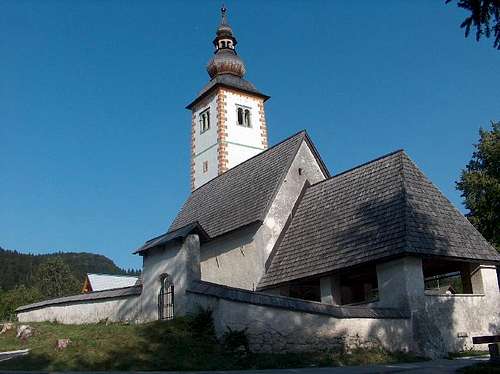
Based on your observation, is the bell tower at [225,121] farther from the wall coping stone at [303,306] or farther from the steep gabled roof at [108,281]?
the wall coping stone at [303,306]

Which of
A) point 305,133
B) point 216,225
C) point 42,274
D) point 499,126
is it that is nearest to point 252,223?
point 216,225

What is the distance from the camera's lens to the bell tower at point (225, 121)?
35031 mm

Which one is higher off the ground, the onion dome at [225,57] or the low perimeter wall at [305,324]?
the onion dome at [225,57]

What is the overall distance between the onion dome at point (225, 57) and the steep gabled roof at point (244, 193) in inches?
450

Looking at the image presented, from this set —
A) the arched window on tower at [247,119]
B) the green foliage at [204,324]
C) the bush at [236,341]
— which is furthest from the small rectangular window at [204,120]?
the bush at [236,341]

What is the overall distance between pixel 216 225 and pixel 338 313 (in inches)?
415

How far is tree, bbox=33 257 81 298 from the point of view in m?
67.4

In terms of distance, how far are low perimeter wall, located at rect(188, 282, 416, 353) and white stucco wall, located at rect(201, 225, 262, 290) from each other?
6.14 metres

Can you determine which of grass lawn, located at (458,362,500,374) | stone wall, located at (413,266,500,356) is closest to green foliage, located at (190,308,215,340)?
stone wall, located at (413,266,500,356)

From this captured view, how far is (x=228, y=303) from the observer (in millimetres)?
15852

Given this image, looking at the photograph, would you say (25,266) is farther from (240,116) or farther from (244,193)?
(244,193)

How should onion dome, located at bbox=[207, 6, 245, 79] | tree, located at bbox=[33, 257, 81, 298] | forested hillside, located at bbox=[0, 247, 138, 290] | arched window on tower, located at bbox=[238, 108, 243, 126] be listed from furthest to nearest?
forested hillside, located at bbox=[0, 247, 138, 290]
tree, located at bbox=[33, 257, 81, 298]
onion dome, located at bbox=[207, 6, 245, 79]
arched window on tower, located at bbox=[238, 108, 243, 126]

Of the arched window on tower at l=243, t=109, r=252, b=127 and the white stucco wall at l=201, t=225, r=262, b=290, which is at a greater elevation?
the arched window on tower at l=243, t=109, r=252, b=127

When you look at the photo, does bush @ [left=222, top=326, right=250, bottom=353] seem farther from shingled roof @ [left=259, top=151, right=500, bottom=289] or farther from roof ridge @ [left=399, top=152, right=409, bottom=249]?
roof ridge @ [left=399, top=152, right=409, bottom=249]
